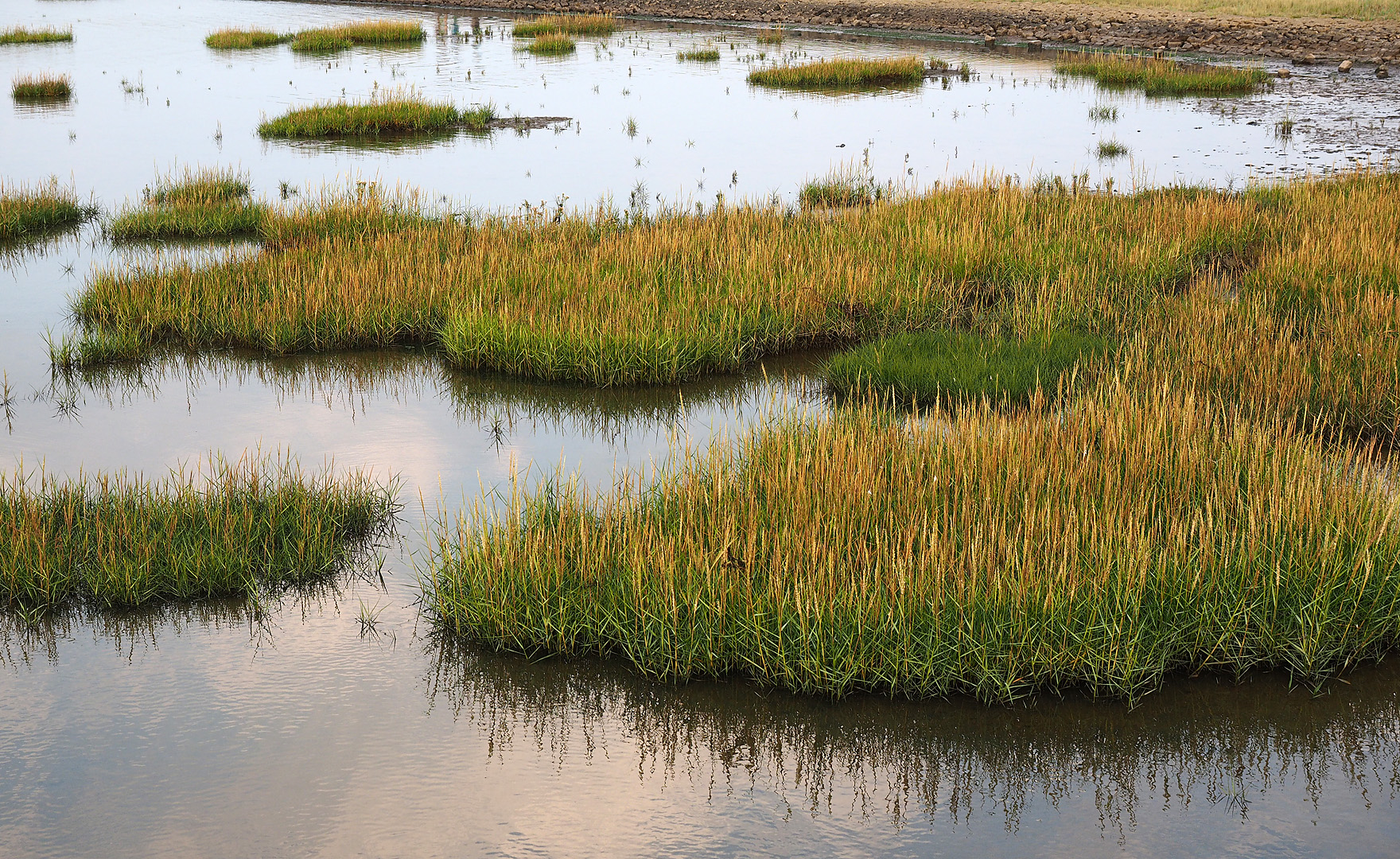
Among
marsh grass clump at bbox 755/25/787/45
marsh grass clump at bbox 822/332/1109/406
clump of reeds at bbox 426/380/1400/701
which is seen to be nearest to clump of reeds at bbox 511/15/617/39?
marsh grass clump at bbox 755/25/787/45

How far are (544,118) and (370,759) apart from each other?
20997 mm

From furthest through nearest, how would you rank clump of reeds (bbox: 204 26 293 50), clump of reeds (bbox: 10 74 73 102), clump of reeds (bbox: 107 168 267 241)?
1. clump of reeds (bbox: 204 26 293 50)
2. clump of reeds (bbox: 10 74 73 102)
3. clump of reeds (bbox: 107 168 267 241)

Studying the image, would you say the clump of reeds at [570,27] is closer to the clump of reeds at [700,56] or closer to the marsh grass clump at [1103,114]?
the clump of reeds at [700,56]

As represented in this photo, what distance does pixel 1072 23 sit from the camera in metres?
43.4

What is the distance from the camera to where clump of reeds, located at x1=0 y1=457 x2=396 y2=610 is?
6027 millimetres

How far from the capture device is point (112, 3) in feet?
209

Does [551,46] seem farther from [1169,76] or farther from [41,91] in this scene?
[1169,76]

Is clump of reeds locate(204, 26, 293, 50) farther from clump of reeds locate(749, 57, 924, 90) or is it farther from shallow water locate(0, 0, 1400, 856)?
shallow water locate(0, 0, 1400, 856)

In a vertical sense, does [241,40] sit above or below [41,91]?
above

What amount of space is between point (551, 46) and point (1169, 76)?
18.8 meters

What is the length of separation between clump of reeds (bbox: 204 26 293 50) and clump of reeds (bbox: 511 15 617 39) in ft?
27.6

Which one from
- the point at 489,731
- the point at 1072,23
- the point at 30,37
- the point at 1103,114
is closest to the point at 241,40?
the point at 30,37

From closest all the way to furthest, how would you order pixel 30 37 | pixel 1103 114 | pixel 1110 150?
pixel 1110 150, pixel 1103 114, pixel 30 37

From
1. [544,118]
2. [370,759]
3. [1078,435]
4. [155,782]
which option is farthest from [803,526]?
[544,118]
